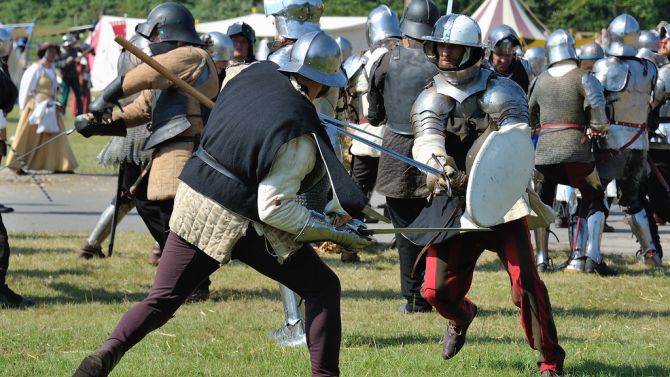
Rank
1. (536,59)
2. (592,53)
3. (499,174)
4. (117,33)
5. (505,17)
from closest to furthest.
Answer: (499,174) < (592,53) < (536,59) < (505,17) < (117,33)

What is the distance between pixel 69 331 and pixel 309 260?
2278 mm

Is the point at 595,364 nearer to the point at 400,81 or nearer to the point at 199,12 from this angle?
the point at 400,81

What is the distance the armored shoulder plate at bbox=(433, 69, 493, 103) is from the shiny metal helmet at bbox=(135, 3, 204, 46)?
2.01 metres

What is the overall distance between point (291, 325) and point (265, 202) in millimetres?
2077

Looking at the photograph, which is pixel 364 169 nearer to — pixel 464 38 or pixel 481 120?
pixel 481 120

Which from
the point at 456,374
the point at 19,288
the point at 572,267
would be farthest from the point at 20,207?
the point at 456,374

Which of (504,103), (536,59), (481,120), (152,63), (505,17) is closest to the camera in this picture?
(152,63)

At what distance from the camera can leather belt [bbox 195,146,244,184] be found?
4637 mm

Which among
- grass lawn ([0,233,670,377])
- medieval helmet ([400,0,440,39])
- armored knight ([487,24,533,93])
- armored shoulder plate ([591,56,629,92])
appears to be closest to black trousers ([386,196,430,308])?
grass lawn ([0,233,670,377])

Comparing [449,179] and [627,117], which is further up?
[449,179]

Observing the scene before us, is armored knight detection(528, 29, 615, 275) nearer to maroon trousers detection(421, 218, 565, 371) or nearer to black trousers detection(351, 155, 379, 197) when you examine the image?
black trousers detection(351, 155, 379, 197)

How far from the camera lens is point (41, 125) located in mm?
15891

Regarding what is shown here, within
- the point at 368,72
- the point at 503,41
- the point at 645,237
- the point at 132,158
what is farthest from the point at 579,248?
the point at 132,158

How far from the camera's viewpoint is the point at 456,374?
18.5 ft
